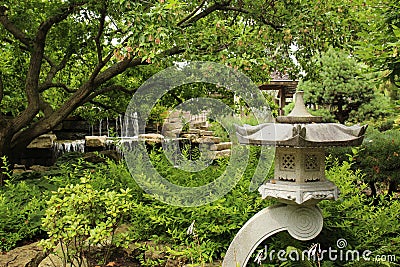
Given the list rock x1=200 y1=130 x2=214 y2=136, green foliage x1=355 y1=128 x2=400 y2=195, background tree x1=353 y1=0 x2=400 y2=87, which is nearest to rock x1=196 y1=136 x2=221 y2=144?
rock x1=200 y1=130 x2=214 y2=136

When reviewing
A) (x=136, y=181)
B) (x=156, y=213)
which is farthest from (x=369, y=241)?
(x=136, y=181)

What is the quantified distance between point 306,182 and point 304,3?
9.88 feet

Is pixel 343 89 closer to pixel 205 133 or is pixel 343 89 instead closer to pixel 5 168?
pixel 205 133

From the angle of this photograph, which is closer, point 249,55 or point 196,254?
point 196,254

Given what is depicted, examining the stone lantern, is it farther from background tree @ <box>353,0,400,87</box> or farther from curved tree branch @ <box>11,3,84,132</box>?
curved tree branch @ <box>11,3,84,132</box>

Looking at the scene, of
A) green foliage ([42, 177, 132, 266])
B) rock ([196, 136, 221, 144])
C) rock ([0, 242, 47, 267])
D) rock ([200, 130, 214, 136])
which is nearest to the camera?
green foliage ([42, 177, 132, 266])

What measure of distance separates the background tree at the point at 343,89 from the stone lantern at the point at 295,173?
7504 millimetres

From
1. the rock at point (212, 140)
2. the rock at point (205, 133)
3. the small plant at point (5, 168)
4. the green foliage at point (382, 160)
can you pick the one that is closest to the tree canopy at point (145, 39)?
the small plant at point (5, 168)

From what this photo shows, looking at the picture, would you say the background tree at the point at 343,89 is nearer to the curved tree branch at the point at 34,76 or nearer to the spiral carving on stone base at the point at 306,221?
the curved tree branch at the point at 34,76

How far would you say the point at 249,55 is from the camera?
416cm

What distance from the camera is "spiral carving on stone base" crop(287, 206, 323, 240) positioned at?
290cm

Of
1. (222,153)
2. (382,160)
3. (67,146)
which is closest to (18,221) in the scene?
(382,160)

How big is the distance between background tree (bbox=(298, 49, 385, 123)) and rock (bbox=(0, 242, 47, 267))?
7865 mm

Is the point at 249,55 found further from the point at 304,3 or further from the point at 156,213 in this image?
the point at 156,213
